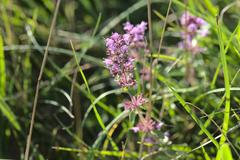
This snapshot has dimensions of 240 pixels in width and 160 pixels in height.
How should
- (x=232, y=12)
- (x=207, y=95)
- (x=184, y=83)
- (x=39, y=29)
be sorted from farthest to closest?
(x=39, y=29)
(x=232, y=12)
(x=184, y=83)
(x=207, y=95)

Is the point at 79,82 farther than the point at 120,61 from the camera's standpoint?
Yes

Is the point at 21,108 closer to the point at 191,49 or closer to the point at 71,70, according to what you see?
the point at 71,70

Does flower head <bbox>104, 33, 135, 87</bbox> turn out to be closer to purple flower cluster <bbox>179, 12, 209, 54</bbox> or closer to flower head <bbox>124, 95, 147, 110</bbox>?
flower head <bbox>124, 95, 147, 110</bbox>

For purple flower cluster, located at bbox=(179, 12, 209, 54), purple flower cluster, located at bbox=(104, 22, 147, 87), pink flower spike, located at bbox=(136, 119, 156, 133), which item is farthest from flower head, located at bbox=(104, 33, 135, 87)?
purple flower cluster, located at bbox=(179, 12, 209, 54)

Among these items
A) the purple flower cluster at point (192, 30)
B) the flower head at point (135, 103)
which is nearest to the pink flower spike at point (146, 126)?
the flower head at point (135, 103)

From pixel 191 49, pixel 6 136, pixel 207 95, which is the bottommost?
pixel 6 136

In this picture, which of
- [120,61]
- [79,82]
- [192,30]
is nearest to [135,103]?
[120,61]

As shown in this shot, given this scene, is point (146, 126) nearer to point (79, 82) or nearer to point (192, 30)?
point (192, 30)

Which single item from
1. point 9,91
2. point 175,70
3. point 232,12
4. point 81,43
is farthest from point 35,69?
point 232,12
